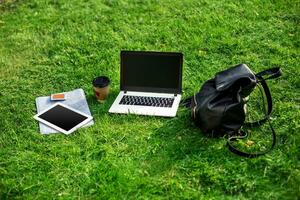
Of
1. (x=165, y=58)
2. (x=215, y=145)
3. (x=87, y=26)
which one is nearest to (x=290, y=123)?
(x=215, y=145)

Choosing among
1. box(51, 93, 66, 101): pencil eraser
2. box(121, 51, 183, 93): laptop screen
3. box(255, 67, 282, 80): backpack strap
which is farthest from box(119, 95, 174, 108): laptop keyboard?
box(255, 67, 282, 80): backpack strap

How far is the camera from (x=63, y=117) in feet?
15.9

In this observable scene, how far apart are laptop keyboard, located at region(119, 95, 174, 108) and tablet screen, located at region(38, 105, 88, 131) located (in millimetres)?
525

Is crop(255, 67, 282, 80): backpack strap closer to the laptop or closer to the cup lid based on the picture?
the laptop

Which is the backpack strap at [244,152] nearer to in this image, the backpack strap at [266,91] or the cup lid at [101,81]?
the backpack strap at [266,91]

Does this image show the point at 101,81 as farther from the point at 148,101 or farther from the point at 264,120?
the point at 264,120

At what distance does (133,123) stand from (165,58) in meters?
0.81

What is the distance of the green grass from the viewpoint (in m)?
4.03

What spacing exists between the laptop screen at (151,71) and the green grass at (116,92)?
301 mm

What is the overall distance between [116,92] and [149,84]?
462 mm

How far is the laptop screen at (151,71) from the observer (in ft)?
16.0

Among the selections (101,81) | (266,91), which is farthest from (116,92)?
(266,91)

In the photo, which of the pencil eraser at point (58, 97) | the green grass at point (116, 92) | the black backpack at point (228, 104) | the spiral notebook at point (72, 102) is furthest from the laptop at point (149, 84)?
the pencil eraser at point (58, 97)

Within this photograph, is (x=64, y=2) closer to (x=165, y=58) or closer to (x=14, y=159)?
(x=165, y=58)
